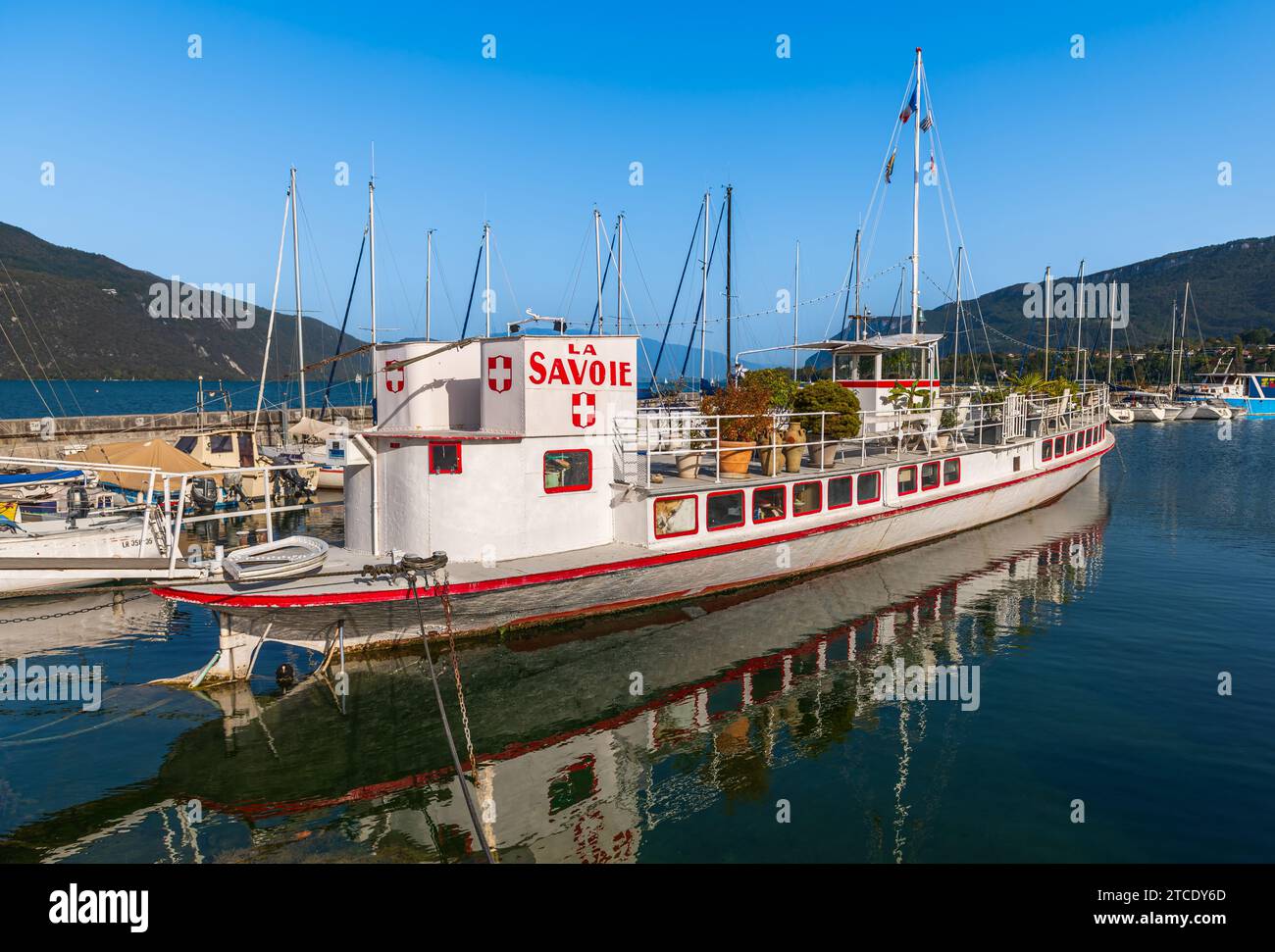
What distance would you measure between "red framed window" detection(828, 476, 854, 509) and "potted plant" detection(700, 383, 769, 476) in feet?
7.51

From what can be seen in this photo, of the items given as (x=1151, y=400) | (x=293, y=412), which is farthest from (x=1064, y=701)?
(x=1151, y=400)

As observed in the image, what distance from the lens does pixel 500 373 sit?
15.5 m

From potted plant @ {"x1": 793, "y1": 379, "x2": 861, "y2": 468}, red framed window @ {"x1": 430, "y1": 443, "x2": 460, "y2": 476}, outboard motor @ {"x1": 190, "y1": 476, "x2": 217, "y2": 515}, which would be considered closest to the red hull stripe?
red framed window @ {"x1": 430, "y1": 443, "x2": 460, "y2": 476}

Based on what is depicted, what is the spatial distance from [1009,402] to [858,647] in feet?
49.3

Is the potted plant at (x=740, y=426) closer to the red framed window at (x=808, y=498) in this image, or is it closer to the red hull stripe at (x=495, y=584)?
the red framed window at (x=808, y=498)

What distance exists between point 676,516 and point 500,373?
16.2 ft

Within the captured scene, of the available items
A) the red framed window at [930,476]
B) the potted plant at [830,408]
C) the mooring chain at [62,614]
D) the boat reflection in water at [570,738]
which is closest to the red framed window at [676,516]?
the boat reflection in water at [570,738]

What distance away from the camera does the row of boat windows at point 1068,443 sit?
30.6 m

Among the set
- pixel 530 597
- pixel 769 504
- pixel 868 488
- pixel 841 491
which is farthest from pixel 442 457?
pixel 868 488

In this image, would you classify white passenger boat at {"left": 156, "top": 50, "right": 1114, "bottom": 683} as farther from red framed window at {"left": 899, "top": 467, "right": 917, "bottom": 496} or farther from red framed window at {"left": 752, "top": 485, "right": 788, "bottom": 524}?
red framed window at {"left": 899, "top": 467, "right": 917, "bottom": 496}

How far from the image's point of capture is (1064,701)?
13.3 meters

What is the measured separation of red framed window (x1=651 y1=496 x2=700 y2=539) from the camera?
1689 cm

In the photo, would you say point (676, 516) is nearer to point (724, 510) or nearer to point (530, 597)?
point (724, 510)

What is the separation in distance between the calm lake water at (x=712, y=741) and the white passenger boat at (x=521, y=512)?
1.08 metres
